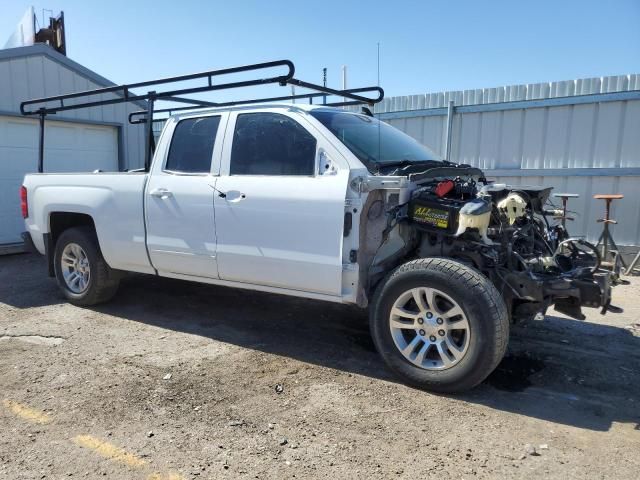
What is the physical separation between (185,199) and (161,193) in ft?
1.01

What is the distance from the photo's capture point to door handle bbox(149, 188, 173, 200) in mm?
4637

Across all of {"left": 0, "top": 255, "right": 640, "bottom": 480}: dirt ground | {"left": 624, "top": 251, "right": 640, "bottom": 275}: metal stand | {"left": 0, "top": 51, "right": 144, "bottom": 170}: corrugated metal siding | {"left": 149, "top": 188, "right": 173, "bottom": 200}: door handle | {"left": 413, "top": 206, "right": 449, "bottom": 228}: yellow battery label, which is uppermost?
{"left": 0, "top": 51, "right": 144, "bottom": 170}: corrugated metal siding

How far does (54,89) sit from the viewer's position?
9883mm

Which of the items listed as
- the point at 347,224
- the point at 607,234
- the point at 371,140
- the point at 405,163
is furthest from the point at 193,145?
the point at 607,234

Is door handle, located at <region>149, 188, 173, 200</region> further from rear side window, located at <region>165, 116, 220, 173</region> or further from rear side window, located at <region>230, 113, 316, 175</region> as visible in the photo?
rear side window, located at <region>230, 113, 316, 175</region>

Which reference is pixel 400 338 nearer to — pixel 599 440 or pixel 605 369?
pixel 599 440

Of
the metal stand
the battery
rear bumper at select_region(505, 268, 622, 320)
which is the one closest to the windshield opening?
the battery

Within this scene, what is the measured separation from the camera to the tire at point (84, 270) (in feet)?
18.0

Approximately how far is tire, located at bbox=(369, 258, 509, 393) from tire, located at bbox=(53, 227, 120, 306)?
3.20 metres

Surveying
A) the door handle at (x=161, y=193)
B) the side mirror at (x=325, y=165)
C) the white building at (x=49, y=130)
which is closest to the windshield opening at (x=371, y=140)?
the side mirror at (x=325, y=165)

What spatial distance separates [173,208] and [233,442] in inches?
92.0

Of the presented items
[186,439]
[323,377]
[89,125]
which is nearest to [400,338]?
[323,377]

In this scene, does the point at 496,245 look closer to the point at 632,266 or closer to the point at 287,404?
the point at 287,404

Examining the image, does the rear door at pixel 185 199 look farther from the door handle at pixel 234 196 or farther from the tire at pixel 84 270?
the tire at pixel 84 270
